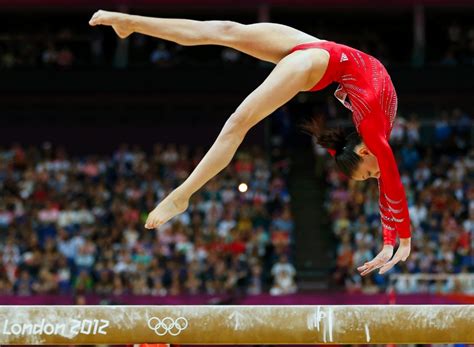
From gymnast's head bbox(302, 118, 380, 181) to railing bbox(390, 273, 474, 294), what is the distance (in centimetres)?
757

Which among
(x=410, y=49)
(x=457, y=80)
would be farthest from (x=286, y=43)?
(x=410, y=49)

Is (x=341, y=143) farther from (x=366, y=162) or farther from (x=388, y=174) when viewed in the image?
(x=388, y=174)

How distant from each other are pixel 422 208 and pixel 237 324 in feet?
36.2

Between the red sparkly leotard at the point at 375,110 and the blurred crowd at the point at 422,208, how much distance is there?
7.43 m

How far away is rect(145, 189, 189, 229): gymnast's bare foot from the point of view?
5668 mm

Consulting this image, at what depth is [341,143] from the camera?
6.26 meters

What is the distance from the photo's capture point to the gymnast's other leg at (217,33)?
6.11 metres

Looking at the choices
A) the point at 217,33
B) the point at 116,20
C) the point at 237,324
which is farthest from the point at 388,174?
the point at 116,20

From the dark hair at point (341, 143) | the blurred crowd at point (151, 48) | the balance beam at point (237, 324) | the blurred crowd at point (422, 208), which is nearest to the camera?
the balance beam at point (237, 324)

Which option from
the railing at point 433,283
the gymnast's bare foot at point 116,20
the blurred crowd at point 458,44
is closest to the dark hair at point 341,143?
the gymnast's bare foot at point 116,20

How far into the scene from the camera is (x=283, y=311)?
17.5 ft

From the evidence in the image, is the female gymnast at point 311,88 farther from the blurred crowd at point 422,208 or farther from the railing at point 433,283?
the railing at point 433,283

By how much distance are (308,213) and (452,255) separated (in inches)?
140

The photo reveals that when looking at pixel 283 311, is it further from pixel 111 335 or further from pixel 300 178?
pixel 300 178
